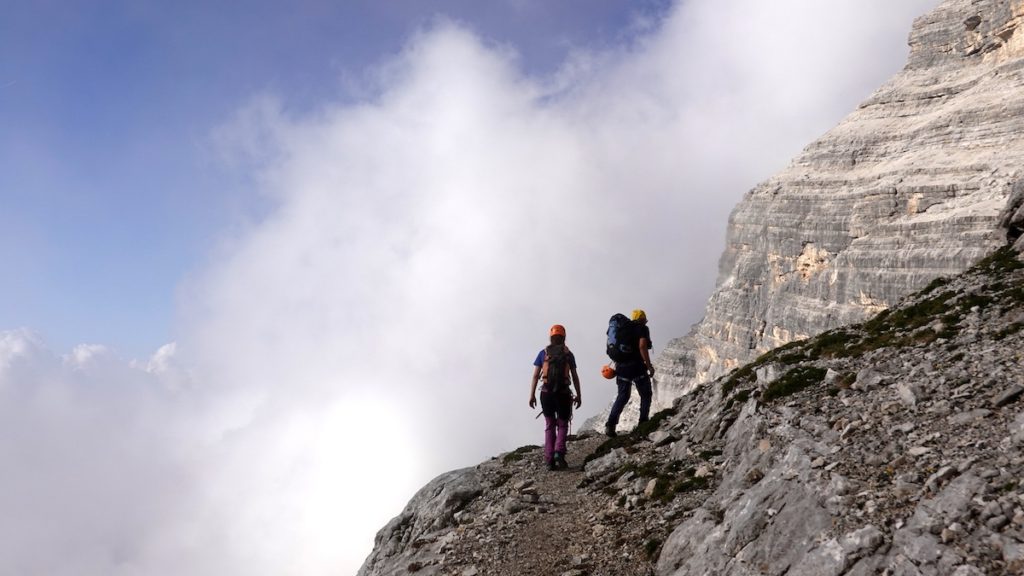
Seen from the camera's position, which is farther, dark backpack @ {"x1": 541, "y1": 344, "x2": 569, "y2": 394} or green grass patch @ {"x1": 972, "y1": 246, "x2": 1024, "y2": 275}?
dark backpack @ {"x1": 541, "y1": 344, "x2": 569, "y2": 394}

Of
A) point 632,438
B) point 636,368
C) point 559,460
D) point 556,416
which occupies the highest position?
point 636,368

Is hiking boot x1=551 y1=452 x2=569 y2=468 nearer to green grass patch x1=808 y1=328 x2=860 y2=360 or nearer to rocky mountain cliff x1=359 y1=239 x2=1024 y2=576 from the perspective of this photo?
rocky mountain cliff x1=359 y1=239 x2=1024 y2=576

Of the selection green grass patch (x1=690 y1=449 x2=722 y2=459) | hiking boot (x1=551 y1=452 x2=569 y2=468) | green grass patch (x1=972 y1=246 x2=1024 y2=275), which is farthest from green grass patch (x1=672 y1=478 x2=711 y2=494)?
green grass patch (x1=972 y1=246 x2=1024 y2=275)

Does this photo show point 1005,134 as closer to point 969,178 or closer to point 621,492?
point 969,178

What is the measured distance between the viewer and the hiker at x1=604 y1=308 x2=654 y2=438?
2125 cm

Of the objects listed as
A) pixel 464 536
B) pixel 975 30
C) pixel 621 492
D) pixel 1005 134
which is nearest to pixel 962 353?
pixel 621 492

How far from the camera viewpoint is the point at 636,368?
2138 centimetres

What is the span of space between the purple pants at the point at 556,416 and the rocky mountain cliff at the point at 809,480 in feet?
2.48

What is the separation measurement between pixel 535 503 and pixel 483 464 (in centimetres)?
599

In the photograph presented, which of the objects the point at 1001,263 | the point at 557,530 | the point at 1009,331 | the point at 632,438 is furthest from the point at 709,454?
the point at 1001,263

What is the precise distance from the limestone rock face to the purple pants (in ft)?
276

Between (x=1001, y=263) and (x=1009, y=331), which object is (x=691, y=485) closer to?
(x=1009, y=331)

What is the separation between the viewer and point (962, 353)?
12.9m

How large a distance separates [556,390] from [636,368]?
11.3 feet
